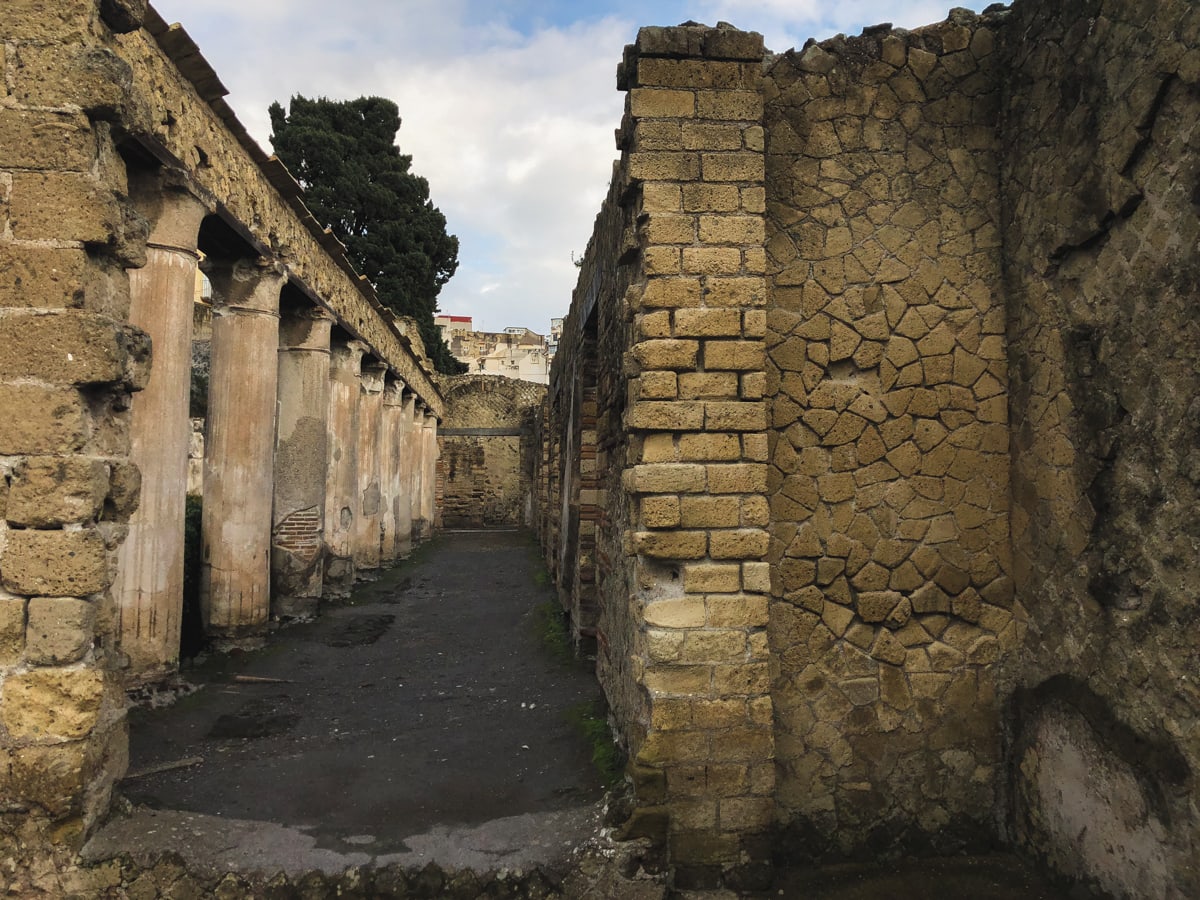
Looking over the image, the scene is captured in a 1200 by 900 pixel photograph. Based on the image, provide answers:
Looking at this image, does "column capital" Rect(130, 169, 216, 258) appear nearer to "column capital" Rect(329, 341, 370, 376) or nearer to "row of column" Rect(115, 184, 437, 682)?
"row of column" Rect(115, 184, 437, 682)

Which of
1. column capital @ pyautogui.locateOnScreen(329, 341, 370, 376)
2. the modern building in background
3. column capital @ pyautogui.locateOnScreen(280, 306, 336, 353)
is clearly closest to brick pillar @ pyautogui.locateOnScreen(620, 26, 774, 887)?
column capital @ pyautogui.locateOnScreen(280, 306, 336, 353)

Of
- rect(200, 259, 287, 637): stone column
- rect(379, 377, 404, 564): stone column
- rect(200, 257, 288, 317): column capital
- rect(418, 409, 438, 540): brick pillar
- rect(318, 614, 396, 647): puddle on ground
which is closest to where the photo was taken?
rect(200, 259, 287, 637): stone column

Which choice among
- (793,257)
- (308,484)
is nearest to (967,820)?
(793,257)

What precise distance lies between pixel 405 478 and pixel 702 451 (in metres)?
14.0

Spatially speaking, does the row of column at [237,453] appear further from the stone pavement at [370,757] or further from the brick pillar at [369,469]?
the stone pavement at [370,757]

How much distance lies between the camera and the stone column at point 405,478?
15750 mm

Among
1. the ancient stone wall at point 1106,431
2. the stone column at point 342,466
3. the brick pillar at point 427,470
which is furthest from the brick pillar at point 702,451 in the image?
the brick pillar at point 427,470

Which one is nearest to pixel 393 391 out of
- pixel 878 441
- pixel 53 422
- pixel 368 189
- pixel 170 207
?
pixel 170 207

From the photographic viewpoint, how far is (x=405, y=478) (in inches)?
650

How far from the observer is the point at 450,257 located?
26.9 metres

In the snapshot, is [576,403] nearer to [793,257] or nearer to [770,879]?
[793,257]

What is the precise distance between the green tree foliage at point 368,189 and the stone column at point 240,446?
16.4m

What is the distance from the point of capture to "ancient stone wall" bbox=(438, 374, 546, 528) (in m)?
25.1

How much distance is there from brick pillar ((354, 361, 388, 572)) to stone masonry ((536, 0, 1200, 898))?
9.75 metres
